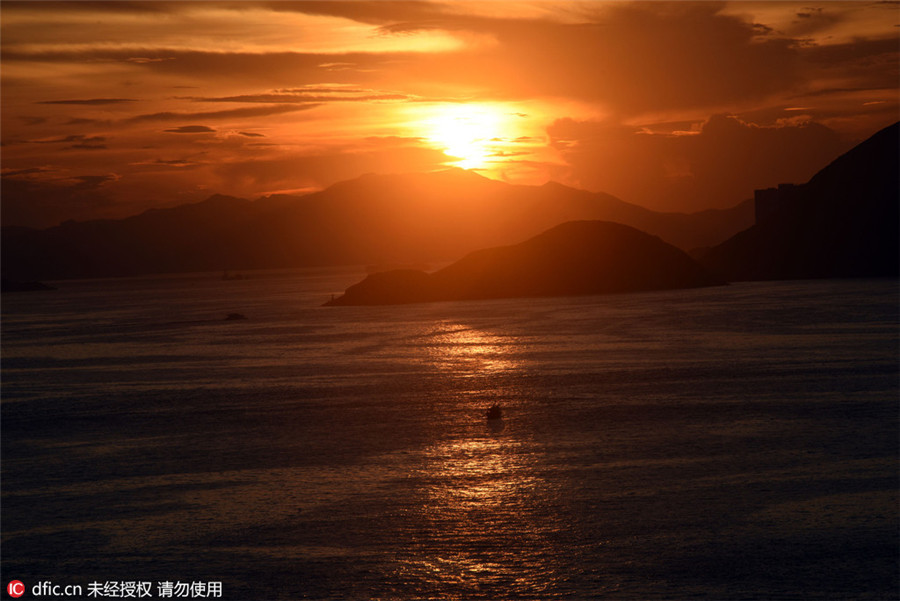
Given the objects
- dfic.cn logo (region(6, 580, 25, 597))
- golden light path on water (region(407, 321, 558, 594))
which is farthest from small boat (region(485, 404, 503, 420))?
dfic.cn logo (region(6, 580, 25, 597))

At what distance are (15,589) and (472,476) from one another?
13.4m

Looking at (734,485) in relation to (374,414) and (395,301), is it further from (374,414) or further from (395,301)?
(395,301)

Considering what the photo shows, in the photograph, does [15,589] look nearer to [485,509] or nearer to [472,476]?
[485,509]

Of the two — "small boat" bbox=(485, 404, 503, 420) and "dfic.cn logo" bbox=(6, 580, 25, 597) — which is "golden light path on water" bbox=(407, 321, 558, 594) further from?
"dfic.cn logo" bbox=(6, 580, 25, 597)

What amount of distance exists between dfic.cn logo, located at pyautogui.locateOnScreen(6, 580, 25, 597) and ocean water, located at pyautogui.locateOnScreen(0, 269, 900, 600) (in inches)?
22.8

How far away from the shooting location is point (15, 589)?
20.1m

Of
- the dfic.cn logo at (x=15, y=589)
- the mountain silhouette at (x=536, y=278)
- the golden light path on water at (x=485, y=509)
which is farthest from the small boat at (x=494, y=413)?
the mountain silhouette at (x=536, y=278)

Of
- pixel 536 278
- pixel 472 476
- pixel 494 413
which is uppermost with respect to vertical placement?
pixel 536 278

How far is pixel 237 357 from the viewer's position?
7688 centimetres

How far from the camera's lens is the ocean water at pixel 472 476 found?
20297 millimetres

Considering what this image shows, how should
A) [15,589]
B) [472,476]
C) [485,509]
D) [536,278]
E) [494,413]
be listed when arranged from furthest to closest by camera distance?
[536,278] → [494,413] → [472,476] → [485,509] → [15,589]

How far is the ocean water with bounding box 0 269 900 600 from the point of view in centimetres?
2030

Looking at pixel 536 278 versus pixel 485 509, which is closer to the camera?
pixel 485 509

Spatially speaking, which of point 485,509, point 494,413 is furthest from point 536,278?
point 485,509
